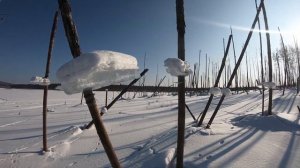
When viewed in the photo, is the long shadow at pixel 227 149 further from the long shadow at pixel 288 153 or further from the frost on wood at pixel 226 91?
the frost on wood at pixel 226 91

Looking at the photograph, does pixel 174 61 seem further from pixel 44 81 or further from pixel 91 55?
pixel 44 81

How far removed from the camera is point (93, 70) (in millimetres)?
1312

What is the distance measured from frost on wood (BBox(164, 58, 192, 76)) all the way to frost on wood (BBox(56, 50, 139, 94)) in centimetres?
83

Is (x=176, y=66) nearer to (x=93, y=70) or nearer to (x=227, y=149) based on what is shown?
(x=93, y=70)

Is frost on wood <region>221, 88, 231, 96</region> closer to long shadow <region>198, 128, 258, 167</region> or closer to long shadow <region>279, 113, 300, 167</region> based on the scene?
long shadow <region>198, 128, 258, 167</region>

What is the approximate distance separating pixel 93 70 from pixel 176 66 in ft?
3.58

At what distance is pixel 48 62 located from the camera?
13.8ft

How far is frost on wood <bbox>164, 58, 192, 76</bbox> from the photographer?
2.26m

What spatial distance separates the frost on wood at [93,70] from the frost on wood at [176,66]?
83cm

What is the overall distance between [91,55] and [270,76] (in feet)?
22.7

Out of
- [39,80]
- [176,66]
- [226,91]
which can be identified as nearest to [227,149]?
[226,91]

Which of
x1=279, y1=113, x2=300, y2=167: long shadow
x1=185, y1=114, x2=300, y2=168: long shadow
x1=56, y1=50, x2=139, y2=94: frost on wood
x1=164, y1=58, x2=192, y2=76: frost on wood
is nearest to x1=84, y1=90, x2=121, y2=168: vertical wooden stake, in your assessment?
x1=56, y1=50, x2=139, y2=94: frost on wood

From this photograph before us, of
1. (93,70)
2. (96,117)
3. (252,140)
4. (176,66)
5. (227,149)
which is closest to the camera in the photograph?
(93,70)

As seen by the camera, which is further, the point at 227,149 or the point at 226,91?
the point at 226,91
